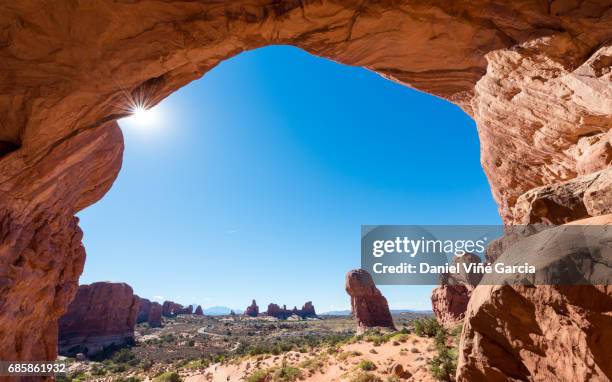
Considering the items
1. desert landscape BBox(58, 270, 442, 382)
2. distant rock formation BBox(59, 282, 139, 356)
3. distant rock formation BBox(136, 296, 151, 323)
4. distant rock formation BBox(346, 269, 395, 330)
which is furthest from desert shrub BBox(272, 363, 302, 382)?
distant rock formation BBox(136, 296, 151, 323)

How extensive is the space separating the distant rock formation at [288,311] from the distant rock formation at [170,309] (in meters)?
34.2

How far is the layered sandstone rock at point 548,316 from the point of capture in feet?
9.70

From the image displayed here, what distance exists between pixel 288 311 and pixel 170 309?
145ft

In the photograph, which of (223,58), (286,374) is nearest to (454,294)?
(286,374)

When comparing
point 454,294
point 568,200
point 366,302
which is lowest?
point 366,302

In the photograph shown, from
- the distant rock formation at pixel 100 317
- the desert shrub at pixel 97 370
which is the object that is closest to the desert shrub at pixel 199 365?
the desert shrub at pixel 97 370

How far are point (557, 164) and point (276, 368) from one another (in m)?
22.8

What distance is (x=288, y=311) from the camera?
117m

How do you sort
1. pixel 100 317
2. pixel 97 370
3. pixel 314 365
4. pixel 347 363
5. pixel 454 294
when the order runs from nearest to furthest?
pixel 347 363, pixel 314 365, pixel 97 370, pixel 454 294, pixel 100 317

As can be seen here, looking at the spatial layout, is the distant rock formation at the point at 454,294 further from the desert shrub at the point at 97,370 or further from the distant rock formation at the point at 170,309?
the distant rock formation at the point at 170,309

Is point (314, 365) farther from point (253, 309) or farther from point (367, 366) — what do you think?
point (253, 309)

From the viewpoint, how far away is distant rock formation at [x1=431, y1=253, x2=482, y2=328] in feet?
109

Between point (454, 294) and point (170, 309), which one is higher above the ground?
point (454, 294)

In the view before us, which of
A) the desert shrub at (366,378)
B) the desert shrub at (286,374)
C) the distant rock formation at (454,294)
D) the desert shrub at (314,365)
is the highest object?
the distant rock formation at (454,294)
